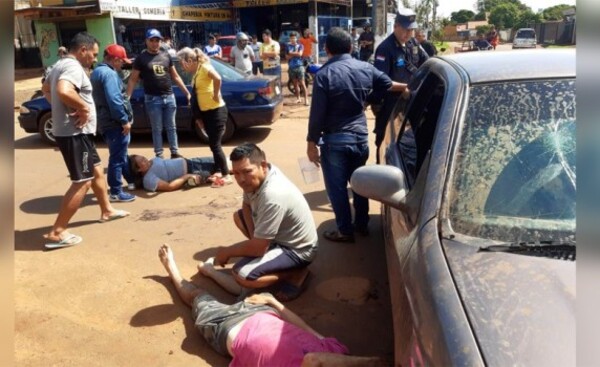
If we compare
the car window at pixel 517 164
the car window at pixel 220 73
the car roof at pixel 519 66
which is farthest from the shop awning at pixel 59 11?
the car window at pixel 517 164

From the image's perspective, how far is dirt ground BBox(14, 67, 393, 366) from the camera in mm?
2824

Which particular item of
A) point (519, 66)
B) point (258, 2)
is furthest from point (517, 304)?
point (258, 2)

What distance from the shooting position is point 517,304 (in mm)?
1279

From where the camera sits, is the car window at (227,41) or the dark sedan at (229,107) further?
the car window at (227,41)

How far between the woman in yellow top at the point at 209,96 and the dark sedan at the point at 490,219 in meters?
3.50

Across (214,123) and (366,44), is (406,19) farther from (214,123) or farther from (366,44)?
(366,44)

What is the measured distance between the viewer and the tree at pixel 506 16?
55.4 metres

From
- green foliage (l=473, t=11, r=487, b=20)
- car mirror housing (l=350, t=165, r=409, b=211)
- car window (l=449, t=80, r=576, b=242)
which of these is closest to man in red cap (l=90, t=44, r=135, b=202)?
car mirror housing (l=350, t=165, r=409, b=211)

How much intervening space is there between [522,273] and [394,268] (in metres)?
0.76

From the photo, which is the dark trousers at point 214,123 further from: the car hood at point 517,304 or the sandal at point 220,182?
the car hood at point 517,304

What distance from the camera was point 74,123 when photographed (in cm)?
404

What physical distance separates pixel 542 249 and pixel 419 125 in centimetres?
140

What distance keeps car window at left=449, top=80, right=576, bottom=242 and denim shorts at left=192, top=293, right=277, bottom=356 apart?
141 centimetres

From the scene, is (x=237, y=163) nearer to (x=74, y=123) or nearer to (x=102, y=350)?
(x=102, y=350)
